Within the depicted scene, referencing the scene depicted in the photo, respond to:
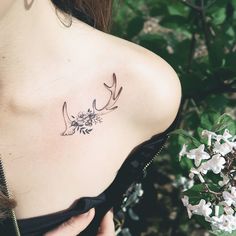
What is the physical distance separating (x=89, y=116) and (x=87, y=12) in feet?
0.92

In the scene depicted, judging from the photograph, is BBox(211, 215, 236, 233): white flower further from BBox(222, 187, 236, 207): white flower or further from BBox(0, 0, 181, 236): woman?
BBox(0, 0, 181, 236): woman

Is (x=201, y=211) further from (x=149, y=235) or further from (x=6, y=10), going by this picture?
(x=149, y=235)

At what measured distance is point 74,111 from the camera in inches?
50.4

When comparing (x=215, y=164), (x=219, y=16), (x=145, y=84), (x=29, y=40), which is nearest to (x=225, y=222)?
(x=215, y=164)

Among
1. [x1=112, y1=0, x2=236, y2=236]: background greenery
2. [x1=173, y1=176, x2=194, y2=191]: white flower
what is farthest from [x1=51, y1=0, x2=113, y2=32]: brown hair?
[x1=173, y1=176, x2=194, y2=191]: white flower

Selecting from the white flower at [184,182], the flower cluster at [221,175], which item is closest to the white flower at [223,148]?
the flower cluster at [221,175]

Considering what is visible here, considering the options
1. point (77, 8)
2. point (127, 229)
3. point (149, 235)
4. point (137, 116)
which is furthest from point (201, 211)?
point (149, 235)

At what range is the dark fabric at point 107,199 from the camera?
4.32 feet

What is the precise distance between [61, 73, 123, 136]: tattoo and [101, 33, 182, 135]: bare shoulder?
0.04m

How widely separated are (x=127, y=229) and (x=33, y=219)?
726mm

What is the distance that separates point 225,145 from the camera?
1.09m

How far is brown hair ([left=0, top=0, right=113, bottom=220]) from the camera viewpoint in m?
1.23

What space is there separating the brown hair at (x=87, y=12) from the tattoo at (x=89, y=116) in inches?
6.8

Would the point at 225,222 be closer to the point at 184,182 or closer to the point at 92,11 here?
the point at 92,11
